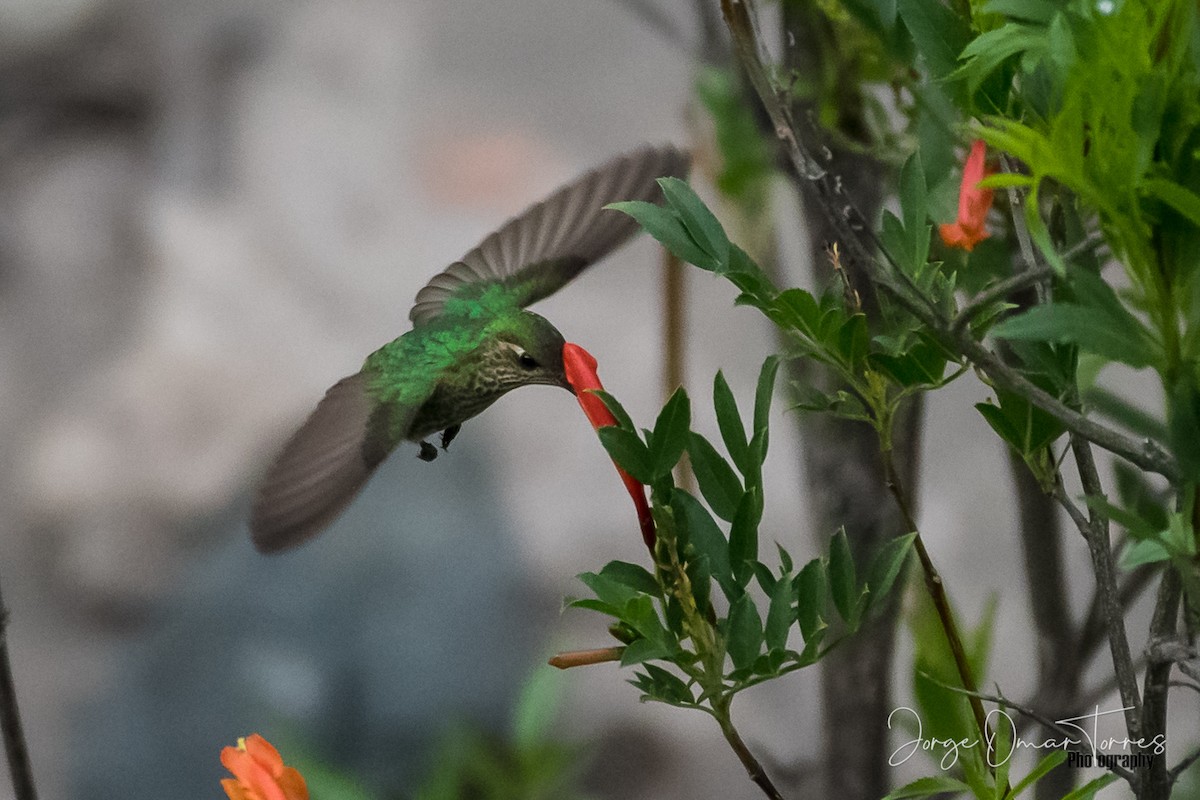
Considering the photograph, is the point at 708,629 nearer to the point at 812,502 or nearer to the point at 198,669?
the point at 812,502

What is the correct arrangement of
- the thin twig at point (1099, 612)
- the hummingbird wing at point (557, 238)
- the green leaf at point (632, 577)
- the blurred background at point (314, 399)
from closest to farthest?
1. the green leaf at point (632, 577)
2. the hummingbird wing at point (557, 238)
3. the thin twig at point (1099, 612)
4. the blurred background at point (314, 399)

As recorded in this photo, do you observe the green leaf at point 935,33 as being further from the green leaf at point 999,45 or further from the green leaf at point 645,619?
the green leaf at point 645,619

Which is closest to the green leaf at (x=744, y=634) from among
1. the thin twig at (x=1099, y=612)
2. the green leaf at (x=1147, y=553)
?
the green leaf at (x=1147, y=553)

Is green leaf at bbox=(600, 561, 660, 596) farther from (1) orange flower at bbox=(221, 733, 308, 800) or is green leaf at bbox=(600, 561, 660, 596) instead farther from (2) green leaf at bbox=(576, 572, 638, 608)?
(1) orange flower at bbox=(221, 733, 308, 800)

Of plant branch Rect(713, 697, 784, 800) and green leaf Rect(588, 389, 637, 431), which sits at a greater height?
green leaf Rect(588, 389, 637, 431)

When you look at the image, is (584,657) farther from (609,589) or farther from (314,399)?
(314,399)

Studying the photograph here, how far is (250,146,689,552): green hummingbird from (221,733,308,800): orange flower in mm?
69

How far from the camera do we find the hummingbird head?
40 cm

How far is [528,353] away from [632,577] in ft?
0.37

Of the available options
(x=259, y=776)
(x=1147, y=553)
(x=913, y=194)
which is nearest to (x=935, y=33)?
(x=913, y=194)

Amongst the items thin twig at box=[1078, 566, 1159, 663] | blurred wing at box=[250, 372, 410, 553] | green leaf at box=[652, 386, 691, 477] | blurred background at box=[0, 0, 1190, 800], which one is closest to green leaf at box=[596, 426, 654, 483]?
green leaf at box=[652, 386, 691, 477]

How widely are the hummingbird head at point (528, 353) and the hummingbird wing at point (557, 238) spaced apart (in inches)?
2.4

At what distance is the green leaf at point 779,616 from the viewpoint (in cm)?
32

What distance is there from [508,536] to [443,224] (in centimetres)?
34
